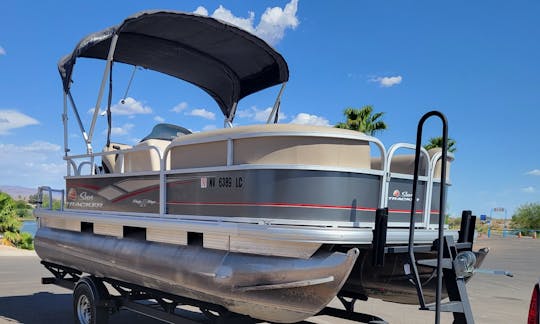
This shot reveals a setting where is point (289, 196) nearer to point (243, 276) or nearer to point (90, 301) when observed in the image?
point (243, 276)

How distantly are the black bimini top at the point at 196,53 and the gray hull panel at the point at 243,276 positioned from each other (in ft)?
8.40

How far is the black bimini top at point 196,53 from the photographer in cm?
562

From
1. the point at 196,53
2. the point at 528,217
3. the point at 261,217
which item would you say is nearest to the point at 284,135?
the point at 261,217

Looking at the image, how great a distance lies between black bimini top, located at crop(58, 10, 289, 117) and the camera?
18.5ft

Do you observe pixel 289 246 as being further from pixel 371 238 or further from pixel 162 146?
pixel 162 146

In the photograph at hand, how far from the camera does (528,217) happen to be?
161ft

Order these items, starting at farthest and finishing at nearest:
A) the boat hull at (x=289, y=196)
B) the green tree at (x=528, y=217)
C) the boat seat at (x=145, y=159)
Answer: the green tree at (x=528, y=217)
the boat seat at (x=145, y=159)
the boat hull at (x=289, y=196)

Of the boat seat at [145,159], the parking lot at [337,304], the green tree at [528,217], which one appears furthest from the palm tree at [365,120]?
the green tree at [528,217]

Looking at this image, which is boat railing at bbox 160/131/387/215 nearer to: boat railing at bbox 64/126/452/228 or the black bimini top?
boat railing at bbox 64/126/452/228

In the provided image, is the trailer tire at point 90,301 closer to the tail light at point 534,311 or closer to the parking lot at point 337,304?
the parking lot at point 337,304

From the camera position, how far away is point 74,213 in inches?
232

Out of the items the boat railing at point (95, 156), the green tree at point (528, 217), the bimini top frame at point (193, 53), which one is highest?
the bimini top frame at point (193, 53)

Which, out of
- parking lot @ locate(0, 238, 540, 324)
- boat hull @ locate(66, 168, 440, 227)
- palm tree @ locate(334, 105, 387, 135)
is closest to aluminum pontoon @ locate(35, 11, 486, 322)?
boat hull @ locate(66, 168, 440, 227)

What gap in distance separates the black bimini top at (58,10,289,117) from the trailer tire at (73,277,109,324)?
264 cm
